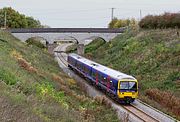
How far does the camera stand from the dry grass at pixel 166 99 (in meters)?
27.4

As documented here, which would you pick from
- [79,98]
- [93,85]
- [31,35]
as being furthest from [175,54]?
[31,35]

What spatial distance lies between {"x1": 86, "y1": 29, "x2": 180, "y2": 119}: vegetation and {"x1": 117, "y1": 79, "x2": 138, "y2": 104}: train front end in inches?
52.1

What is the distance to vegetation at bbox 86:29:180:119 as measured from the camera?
30.9 m

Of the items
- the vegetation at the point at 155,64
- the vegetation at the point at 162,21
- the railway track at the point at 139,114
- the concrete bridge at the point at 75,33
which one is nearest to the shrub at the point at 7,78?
the railway track at the point at 139,114

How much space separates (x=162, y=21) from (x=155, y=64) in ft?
63.7

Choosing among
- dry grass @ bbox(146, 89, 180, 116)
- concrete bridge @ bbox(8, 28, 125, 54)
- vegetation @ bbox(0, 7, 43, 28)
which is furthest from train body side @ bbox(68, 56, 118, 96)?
vegetation @ bbox(0, 7, 43, 28)

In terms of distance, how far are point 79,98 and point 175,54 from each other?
2067cm

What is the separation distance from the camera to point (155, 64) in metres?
42.5

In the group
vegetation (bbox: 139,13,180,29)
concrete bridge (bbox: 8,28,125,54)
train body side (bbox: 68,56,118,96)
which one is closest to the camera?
train body side (bbox: 68,56,118,96)

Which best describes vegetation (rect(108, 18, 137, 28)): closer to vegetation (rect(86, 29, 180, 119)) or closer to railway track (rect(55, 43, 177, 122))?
vegetation (rect(86, 29, 180, 119))

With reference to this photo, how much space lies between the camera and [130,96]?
29969 millimetres

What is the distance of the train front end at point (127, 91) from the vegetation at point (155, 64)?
1.32 metres

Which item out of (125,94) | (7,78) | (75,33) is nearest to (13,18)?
(75,33)

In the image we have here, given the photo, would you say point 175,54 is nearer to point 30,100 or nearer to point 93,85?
point 93,85
